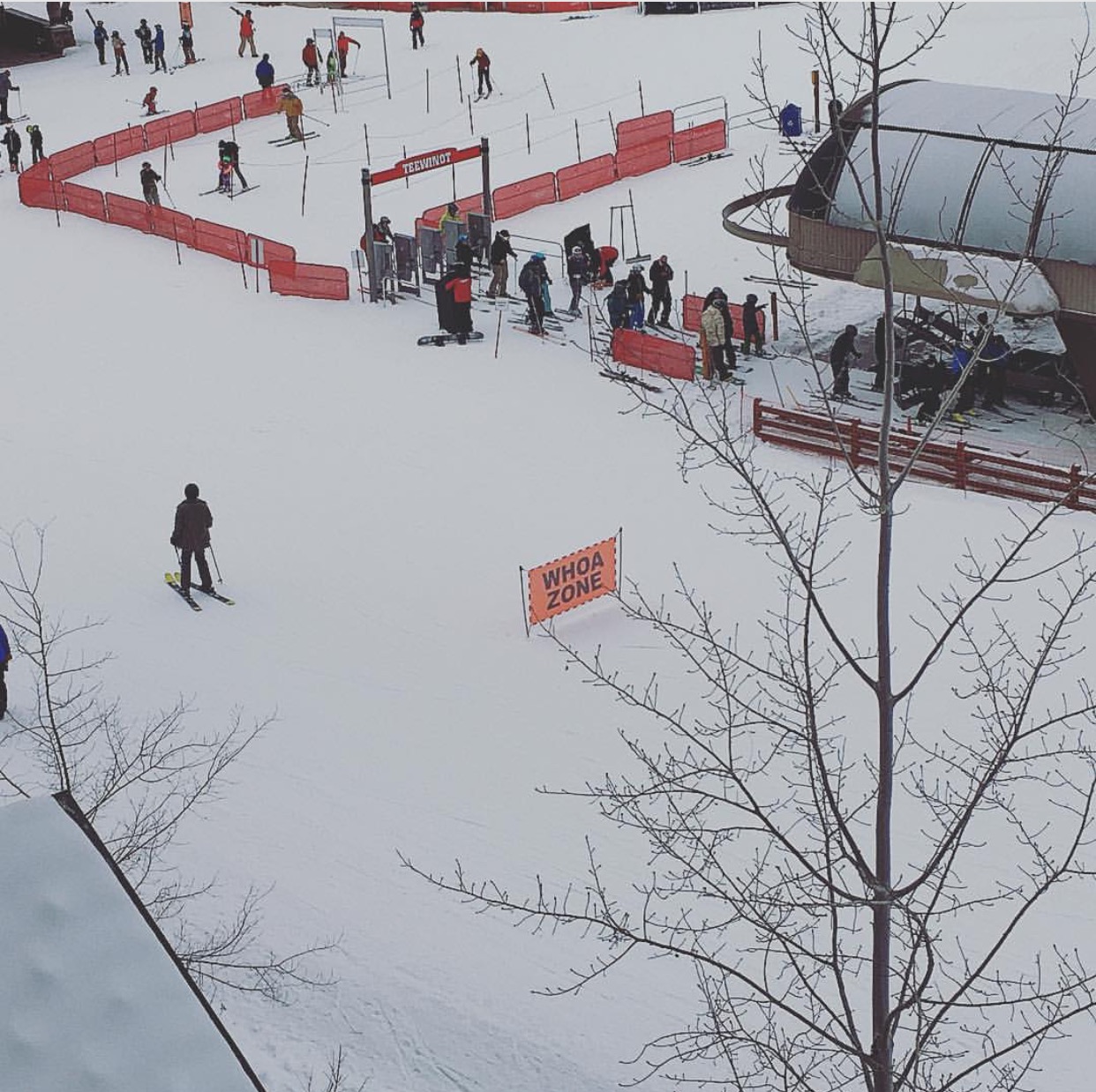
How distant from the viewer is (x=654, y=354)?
25781mm

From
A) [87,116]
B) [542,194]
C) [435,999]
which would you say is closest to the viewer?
[435,999]

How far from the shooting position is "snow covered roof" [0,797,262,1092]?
831 cm

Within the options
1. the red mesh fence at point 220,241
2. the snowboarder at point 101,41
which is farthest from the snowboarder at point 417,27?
the red mesh fence at point 220,241

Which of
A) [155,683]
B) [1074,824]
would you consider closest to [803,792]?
[1074,824]

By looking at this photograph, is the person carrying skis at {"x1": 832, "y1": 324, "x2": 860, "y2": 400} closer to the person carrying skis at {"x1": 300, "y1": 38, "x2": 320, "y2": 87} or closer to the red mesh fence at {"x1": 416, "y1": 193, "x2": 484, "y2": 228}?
the red mesh fence at {"x1": 416, "y1": 193, "x2": 484, "y2": 228}

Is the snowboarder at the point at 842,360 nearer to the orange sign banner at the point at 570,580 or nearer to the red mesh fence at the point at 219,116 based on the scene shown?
the orange sign banner at the point at 570,580

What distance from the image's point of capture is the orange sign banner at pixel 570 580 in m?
18.8

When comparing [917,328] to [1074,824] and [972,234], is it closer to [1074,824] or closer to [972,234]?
[972,234]

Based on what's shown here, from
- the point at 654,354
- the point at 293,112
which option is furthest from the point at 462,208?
the point at 654,354

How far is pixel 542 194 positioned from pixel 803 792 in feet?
66.3

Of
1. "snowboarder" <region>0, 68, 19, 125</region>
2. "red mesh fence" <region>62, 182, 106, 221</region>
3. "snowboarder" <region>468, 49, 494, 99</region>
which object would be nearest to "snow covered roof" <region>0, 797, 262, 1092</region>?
"red mesh fence" <region>62, 182, 106, 221</region>

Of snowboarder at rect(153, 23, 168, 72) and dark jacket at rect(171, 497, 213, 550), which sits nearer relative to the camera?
dark jacket at rect(171, 497, 213, 550)

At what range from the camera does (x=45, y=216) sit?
116ft

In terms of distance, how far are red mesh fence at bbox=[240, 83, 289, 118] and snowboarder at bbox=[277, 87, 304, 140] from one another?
7.66 ft
